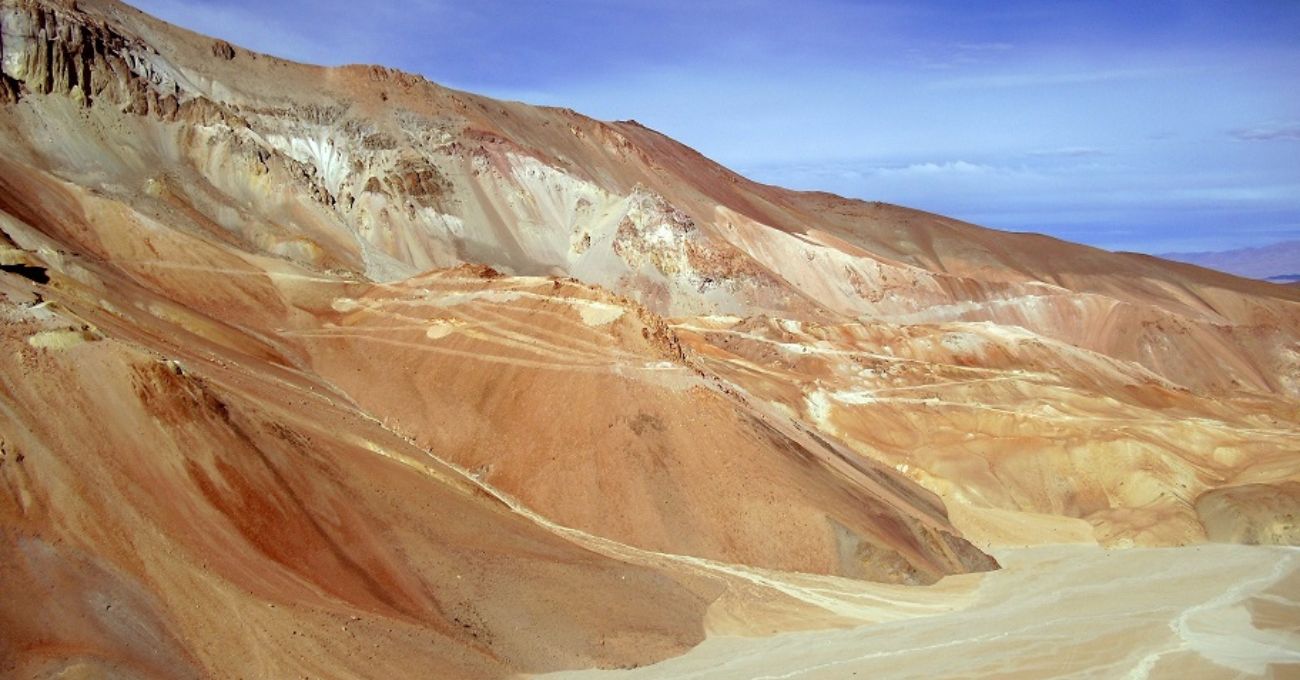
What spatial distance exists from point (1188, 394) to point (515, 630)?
5007 cm

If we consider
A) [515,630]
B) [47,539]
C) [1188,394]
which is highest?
[1188,394]

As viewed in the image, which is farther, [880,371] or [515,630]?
[880,371]

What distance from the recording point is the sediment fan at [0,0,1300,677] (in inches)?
803

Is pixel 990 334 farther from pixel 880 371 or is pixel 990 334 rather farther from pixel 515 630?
pixel 515 630

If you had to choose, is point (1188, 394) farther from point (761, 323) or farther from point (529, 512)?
point (529, 512)

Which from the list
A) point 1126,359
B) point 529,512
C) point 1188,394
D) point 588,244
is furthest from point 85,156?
point 1126,359

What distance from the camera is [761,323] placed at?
210ft

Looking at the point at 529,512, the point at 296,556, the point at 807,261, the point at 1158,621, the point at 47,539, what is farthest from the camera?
the point at 807,261

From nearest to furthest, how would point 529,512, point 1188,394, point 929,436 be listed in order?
point 529,512
point 929,436
point 1188,394

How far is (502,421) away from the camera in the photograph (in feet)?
113

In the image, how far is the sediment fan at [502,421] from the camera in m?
20.4

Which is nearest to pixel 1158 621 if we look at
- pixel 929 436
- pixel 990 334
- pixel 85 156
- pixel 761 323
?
pixel 929 436

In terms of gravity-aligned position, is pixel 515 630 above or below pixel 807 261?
below

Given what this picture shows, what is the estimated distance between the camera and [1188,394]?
63000mm
